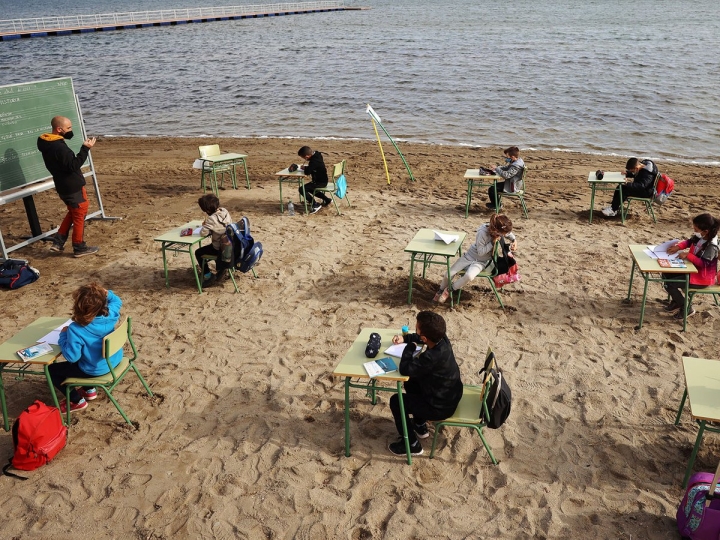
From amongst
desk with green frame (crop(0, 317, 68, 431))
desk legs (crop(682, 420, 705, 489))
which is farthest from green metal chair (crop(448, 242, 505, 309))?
desk with green frame (crop(0, 317, 68, 431))

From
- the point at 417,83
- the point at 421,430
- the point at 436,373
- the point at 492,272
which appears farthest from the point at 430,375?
the point at 417,83

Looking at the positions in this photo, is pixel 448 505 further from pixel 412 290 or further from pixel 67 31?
pixel 67 31

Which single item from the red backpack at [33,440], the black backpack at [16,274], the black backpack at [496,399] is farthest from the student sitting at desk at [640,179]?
the black backpack at [16,274]

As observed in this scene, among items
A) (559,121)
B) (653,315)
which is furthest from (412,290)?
(559,121)

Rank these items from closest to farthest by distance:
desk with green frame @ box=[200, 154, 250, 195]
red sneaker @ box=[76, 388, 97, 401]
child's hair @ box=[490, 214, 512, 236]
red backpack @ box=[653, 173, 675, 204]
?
1. red sneaker @ box=[76, 388, 97, 401]
2. child's hair @ box=[490, 214, 512, 236]
3. red backpack @ box=[653, 173, 675, 204]
4. desk with green frame @ box=[200, 154, 250, 195]

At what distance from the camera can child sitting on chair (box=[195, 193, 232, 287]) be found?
770 centimetres

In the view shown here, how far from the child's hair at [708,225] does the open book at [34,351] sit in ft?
21.4

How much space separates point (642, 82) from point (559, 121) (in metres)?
9.29

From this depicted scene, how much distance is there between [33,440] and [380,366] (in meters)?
2.86

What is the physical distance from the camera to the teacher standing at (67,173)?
8.67 metres

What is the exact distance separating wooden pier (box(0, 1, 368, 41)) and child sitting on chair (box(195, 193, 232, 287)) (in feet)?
162

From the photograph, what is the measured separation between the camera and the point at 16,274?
8.24m

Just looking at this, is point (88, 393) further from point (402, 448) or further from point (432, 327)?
point (432, 327)

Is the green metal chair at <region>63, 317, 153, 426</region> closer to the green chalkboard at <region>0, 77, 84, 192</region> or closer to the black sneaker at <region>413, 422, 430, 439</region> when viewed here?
the black sneaker at <region>413, 422, 430, 439</region>
